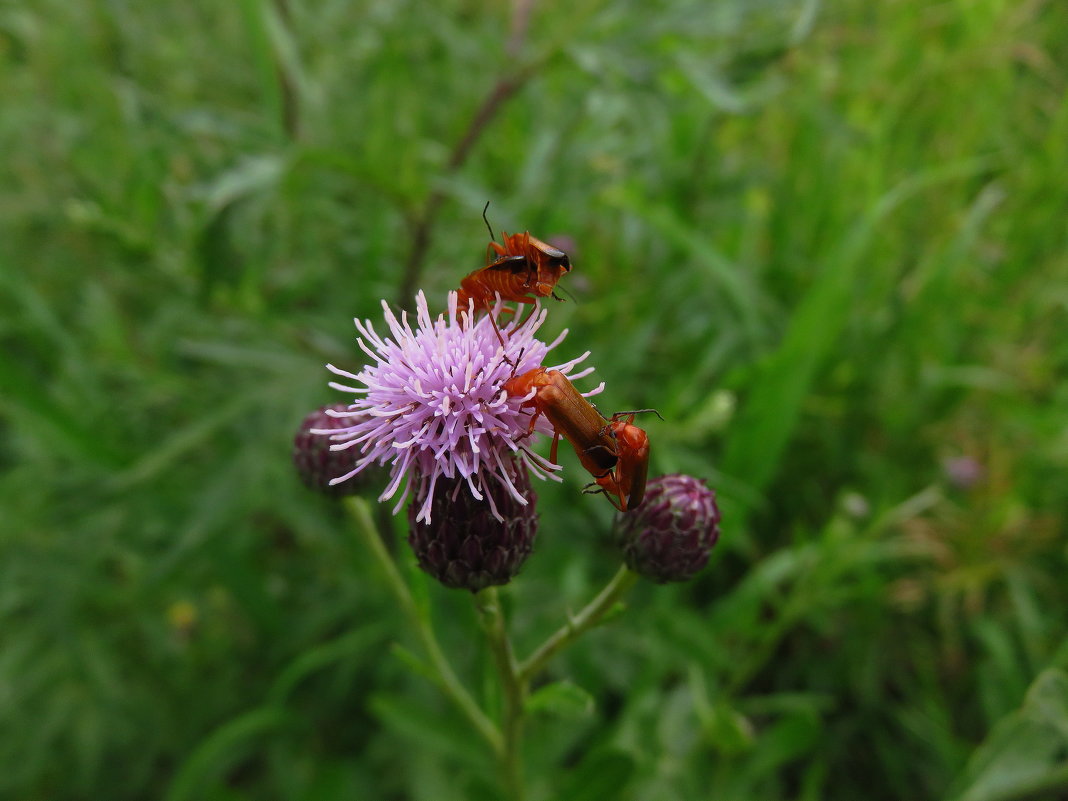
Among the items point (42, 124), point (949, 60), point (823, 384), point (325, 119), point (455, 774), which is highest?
point (42, 124)

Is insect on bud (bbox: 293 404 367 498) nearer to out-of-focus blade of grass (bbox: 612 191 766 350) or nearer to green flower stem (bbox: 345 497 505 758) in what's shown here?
green flower stem (bbox: 345 497 505 758)

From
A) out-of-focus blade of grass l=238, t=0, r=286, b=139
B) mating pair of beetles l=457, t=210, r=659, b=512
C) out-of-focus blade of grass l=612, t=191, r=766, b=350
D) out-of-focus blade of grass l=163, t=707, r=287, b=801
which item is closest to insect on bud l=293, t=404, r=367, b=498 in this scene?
mating pair of beetles l=457, t=210, r=659, b=512

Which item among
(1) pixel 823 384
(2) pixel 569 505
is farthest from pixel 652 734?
(1) pixel 823 384

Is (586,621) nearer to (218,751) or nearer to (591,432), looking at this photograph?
(591,432)

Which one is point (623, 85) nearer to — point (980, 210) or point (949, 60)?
point (980, 210)

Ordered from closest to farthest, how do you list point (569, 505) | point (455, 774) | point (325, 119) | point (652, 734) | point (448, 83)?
point (652, 734) → point (455, 774) → point (569, 505) → point (325, 119) → point (448, 83)

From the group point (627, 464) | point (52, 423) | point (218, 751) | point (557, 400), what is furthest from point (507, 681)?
point (52, 423)
